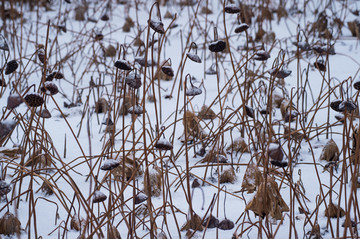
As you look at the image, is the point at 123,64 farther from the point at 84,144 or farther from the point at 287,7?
the point at 287,7

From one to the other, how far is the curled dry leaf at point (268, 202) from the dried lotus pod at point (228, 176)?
12.3 inches

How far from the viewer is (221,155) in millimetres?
1511

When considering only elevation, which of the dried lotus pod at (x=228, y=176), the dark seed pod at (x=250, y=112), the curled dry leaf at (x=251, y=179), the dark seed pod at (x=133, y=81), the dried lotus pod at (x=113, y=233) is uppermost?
the dark seed pod at (x=133, y=81)

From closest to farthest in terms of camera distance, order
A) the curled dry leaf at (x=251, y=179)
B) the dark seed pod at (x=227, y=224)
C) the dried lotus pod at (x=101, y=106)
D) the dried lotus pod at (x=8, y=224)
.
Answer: the dark seed pod at (x=227, y=224), the dried lotus pod at (x=8, y=224), the curled dry leaf at (x=251, y=179), the dried lotus pod at (x=101, y=106)

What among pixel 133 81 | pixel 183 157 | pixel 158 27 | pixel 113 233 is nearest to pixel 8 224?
pixel 113 233

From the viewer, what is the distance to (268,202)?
117 centimetres

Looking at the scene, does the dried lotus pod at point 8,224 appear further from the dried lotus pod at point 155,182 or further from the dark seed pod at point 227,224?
the dark seed pod at point 227,224

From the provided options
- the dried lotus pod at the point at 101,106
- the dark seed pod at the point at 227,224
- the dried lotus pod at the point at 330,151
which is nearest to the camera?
the dark seed pod at the point at 227,224

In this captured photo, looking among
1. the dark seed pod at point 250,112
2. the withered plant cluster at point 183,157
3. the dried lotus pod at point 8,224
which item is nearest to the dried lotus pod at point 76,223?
the withered plant cluster at point 183,157

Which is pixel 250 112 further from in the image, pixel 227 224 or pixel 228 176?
pixel 227 224

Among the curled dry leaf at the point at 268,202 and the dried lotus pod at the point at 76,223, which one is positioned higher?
the curled dry leaf at the point at 268,202

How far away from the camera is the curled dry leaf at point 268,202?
112 centimetres

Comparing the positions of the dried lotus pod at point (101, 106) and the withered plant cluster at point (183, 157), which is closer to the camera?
the withered plant cluster at point (183, 157)

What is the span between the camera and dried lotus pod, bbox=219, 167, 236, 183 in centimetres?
151
